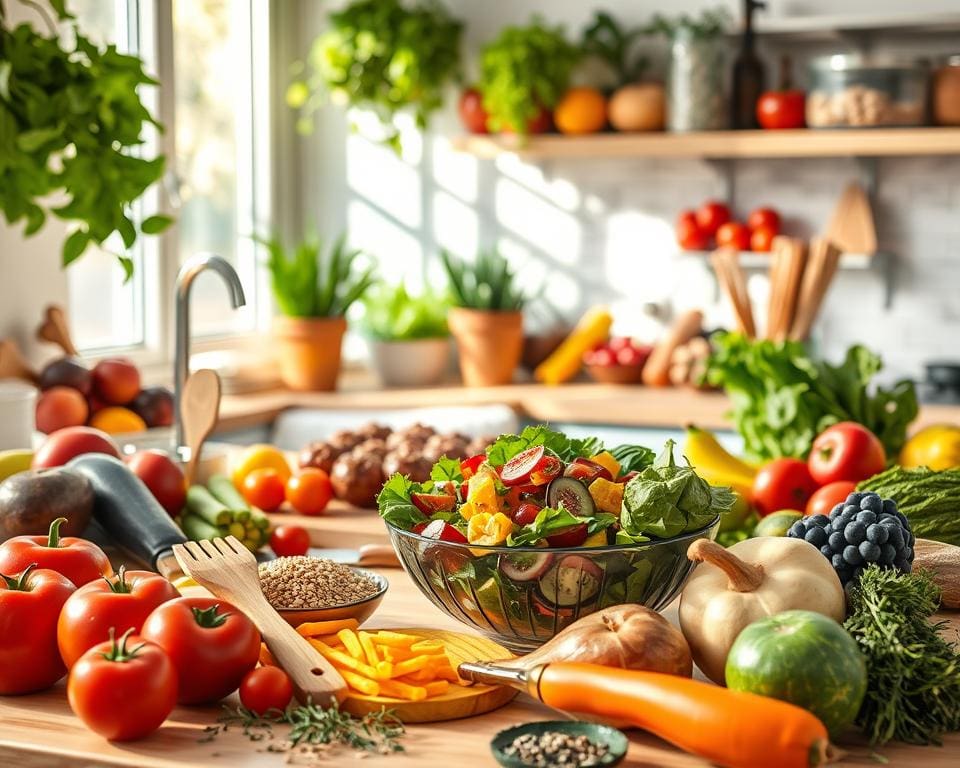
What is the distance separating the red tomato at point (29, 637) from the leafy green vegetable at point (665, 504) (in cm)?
58

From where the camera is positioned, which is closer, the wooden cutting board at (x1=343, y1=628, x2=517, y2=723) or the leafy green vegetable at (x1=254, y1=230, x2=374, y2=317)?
the wooden cutting board at (x1=343, y1=628, x2=517, y2=723)

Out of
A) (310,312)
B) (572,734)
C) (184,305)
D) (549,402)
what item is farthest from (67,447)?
(310,312)

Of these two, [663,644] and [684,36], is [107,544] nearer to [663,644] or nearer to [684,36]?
[663,644]

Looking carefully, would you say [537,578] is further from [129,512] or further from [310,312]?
[310,312]

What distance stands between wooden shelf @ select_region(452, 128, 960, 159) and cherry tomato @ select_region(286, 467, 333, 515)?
2.33 meters

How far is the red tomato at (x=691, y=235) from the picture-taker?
14.4 feet

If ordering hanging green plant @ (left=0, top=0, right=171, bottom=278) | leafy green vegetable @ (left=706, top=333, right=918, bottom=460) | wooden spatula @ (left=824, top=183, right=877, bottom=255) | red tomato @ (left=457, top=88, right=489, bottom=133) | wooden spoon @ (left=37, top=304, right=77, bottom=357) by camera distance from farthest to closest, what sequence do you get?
1. red tomato @ (left=457, top=88, right=489, bottom=133)
2. wooden spatula @ (left=824, top=183, right=877, bottom=255)
3. wooden spoon @ (left=37, top=304, right=77, bottom=357)
4. leafy green vegetable @ (left=706, top=333, right=918, bottom=460)
5. hanging green plant @ (left=0, top=0, right=171, bottom=278)

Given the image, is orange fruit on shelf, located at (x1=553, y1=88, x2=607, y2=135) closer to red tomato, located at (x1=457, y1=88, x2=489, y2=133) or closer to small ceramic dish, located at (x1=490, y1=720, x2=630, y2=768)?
red tomato, located at (x1=457, y1=88, x2=489, y2=133)

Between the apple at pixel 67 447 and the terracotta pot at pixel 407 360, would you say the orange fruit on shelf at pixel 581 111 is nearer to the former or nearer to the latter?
the terracotta pot at pixel 407 360

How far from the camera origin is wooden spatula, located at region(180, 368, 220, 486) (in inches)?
83.8

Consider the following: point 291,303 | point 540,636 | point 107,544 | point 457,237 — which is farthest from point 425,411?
point 540,636

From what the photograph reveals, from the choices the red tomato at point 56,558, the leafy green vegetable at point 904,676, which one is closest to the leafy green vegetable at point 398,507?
the red tomato at point 56,558

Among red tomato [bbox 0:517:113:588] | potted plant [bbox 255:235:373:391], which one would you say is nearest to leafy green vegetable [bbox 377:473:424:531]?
red tomato [bbox 0:517:113:588]

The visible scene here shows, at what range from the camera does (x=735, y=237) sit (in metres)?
4.29
